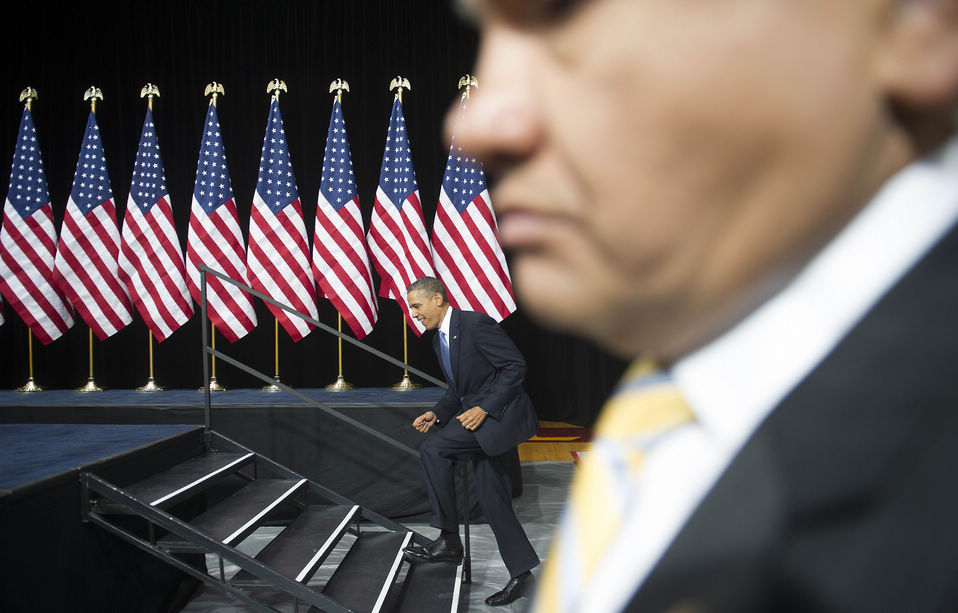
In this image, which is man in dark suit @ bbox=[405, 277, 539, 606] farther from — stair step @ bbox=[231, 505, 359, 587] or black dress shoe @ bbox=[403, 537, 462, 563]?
stair step @ bbox=[231, 505, 359, 587]

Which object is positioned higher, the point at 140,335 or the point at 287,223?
the point at 287,223

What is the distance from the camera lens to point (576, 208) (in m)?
0.16

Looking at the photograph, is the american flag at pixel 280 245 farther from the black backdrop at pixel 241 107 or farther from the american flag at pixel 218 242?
the black backdrop at pixel 241 107

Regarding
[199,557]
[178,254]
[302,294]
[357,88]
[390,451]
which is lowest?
[199,557]

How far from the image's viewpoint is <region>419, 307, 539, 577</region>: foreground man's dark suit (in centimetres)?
268

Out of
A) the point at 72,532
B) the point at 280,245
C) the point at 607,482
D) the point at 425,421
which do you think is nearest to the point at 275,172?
the point at 280,245

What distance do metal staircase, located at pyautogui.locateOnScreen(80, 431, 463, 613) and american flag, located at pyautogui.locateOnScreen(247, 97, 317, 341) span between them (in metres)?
1.47

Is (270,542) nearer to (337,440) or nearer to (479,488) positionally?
(479,488)

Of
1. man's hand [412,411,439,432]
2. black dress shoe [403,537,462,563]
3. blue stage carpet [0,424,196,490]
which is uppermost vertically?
blue stage carpet [0,424,196,490]

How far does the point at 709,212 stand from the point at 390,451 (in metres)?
3.54

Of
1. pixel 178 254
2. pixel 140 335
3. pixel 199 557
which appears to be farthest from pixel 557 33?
pixel 140 335

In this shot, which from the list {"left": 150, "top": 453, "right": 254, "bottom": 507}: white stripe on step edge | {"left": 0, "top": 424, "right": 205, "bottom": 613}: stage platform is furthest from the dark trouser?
{"left": 0, "top": 424, "right": 205, "bottom": 613}: stage platform

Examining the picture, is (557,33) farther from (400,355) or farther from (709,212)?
(400,355)

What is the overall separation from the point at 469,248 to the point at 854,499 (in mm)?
4319
